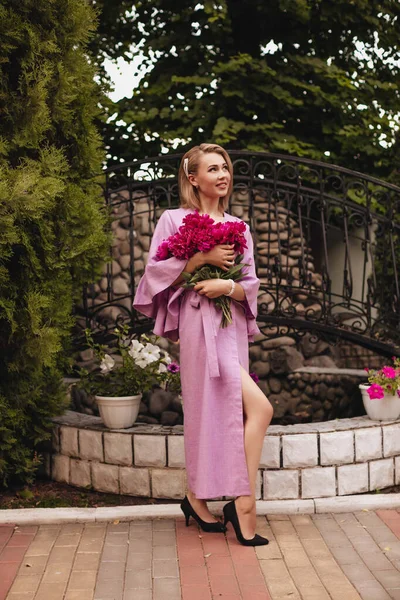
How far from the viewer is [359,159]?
9.91 meters

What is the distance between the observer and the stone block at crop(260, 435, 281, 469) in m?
4.68

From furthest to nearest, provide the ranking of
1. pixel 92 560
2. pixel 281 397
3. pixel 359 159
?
pixel 359 159 < pixel 281 397 < pixel 92 560

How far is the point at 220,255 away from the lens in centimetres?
406

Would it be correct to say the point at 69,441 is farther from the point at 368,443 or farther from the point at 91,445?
the point at 368,443

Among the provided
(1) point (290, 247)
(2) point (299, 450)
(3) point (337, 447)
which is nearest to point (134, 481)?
(2) point (299, 450)

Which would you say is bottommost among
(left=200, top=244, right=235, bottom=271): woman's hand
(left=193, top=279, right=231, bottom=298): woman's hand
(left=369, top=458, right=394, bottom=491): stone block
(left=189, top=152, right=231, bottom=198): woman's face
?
(left=369, top=458, right=394, bottom=491): stone block

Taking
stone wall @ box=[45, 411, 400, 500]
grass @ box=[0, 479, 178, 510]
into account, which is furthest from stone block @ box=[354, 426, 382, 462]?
grass @ box=[0, 479, 178, 510]

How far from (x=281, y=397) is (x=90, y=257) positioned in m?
3.23

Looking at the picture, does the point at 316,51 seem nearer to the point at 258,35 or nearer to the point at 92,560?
the point at 258,35

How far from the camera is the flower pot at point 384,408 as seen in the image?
5.09 m

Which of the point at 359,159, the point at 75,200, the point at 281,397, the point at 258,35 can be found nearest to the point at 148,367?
the point at 75,200

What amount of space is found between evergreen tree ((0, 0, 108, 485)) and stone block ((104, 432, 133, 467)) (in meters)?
0.49

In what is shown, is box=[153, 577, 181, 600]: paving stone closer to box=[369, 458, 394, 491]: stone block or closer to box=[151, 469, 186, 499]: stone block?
box=[151, 469, 186, 499]: stone block

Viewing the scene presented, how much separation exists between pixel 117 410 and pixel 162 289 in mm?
1151
